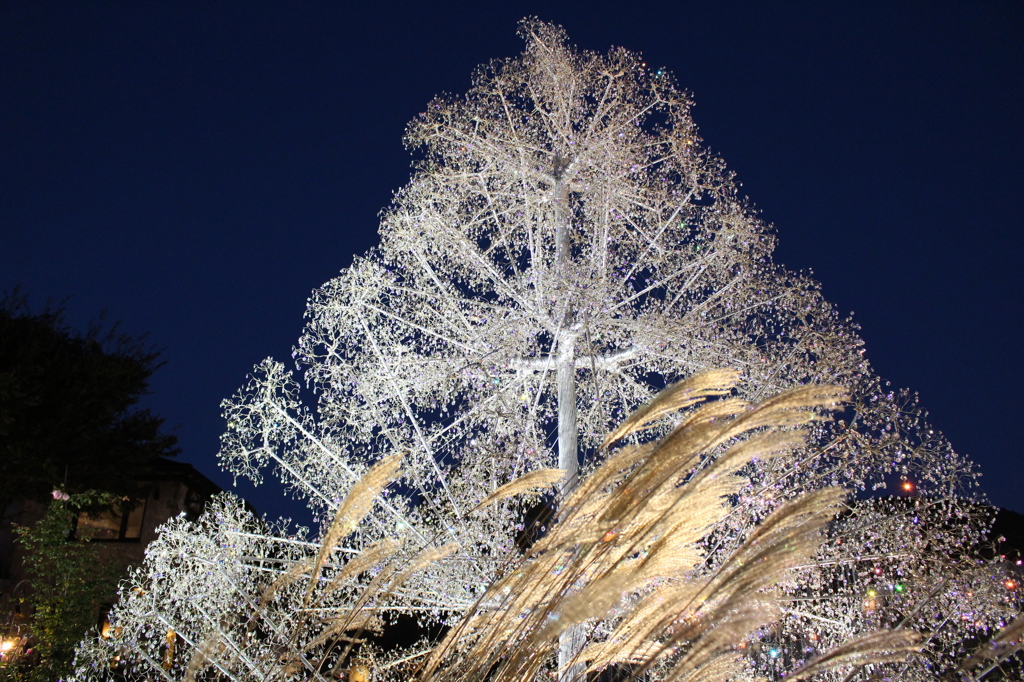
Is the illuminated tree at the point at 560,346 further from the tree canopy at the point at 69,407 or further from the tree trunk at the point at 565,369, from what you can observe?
the tree canopy at the point at 69,407

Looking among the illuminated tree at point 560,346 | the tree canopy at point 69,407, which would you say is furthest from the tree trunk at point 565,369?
the tree canopy at point 69,407

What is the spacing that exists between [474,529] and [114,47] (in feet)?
143

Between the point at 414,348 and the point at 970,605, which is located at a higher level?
the point at 414,348

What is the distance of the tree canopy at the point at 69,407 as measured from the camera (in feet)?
33.8

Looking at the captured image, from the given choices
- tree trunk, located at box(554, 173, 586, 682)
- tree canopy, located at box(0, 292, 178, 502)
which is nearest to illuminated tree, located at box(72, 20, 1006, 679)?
tree trunk, located at box(554, 173, 586, 682)

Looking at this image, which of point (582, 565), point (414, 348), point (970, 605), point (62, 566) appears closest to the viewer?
point (582, 565)

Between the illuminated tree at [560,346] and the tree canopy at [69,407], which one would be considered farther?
the tree canopy at [69,407]

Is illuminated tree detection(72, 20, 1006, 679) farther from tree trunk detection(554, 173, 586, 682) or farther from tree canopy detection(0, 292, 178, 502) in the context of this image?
tree canopy detection(0, 292, 178, 502)

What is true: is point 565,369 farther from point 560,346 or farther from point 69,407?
point 69,407

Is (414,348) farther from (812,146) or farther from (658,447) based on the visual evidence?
(812,146)

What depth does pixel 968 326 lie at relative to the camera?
2403cm

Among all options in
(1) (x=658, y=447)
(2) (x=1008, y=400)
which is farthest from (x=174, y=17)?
(2) (x=1008, y=400)

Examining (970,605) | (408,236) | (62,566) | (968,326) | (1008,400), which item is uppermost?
(968,326)

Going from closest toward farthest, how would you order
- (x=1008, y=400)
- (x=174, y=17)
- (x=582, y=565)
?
(x=582, y=565), (x=1008, y=400), (x=174, y=17)
